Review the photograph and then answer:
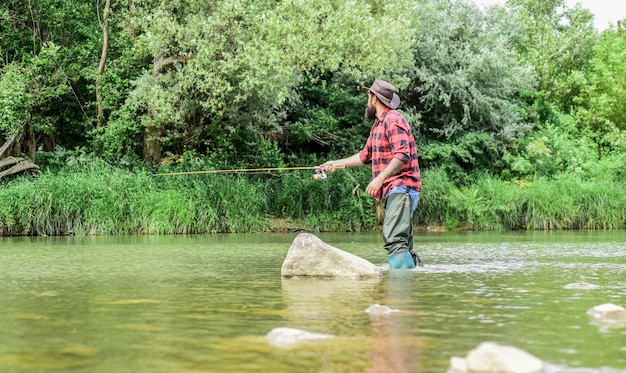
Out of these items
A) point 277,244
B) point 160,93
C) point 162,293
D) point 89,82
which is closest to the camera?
point 162,293

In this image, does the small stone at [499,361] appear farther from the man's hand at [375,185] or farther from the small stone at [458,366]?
the man's hand at [375,185]

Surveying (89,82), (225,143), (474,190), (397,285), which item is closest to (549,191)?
(474,190)

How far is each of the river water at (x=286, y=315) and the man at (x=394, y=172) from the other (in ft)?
1.59

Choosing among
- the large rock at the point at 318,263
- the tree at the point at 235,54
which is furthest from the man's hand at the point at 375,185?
the tree at the point at 235,54

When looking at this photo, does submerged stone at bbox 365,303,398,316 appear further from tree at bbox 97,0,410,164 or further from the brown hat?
tree at bbox 97,0,410,164

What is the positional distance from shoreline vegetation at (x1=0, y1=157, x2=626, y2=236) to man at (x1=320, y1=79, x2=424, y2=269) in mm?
12446

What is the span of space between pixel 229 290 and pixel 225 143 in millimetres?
17659

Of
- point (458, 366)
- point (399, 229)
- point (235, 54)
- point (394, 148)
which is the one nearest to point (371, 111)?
point (394, 148)

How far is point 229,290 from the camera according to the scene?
818 centimetres

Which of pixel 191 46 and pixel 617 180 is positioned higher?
pixel 191 46

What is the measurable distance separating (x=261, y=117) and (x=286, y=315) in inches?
729

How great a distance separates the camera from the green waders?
10102 millimetres

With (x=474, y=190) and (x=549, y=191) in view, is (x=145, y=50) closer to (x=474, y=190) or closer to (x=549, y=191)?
(x=474, y=190)

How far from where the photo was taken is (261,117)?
972 inches
